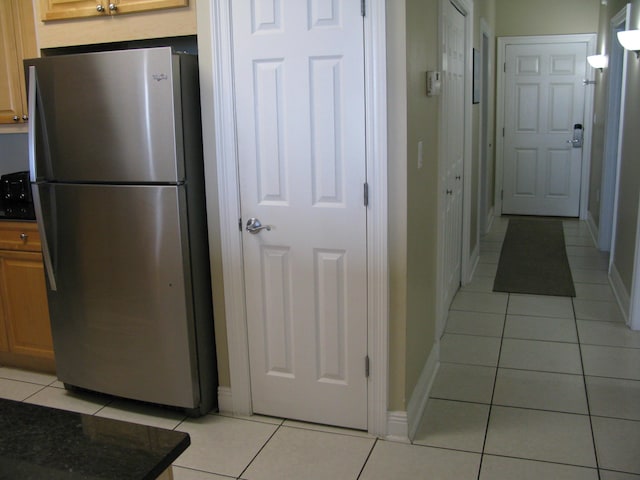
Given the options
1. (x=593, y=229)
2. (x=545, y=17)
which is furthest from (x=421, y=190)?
(x=545, y=17)

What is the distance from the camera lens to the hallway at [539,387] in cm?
256

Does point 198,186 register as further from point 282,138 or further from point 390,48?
point 390,48

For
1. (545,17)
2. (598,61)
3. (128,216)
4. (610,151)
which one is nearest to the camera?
(128,216)

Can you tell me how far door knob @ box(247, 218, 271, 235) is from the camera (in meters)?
2.75

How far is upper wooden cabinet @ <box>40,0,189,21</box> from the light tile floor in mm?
1844

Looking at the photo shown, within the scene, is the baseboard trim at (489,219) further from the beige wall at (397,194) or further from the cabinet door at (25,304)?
the cabinet door at (25,304)

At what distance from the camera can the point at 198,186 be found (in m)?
2.80

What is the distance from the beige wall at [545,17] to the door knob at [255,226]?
220 inches

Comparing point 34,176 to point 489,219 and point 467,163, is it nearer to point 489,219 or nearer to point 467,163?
point 467,163

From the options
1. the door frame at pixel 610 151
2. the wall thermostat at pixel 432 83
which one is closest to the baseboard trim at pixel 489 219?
the door frame at pixel 610 151

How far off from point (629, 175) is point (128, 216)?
343 cm

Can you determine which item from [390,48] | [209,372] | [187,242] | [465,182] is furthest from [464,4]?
[209,372]

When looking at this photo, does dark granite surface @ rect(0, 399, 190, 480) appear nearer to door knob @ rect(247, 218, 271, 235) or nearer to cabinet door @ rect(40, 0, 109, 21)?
door knob @ rect(247, 218, 271, 235)

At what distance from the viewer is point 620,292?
438 cm
